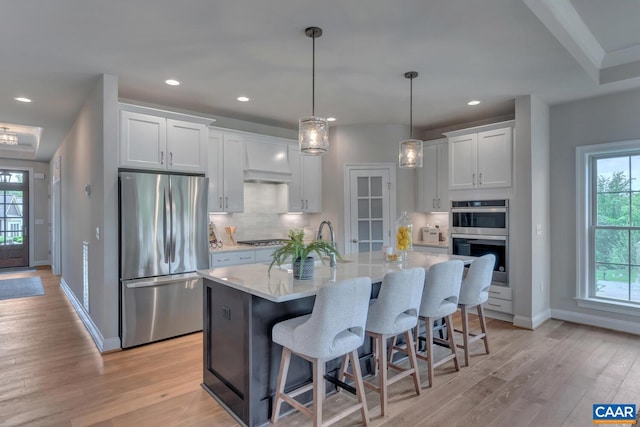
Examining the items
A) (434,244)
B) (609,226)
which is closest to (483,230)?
(434,244)

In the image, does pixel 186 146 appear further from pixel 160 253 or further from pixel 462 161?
pixel 462 161

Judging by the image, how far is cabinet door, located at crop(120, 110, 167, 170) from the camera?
365cm

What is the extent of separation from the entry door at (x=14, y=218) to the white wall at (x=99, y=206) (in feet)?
16.4

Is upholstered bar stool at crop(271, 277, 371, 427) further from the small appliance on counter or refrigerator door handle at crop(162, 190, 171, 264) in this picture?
the small appliance on counter

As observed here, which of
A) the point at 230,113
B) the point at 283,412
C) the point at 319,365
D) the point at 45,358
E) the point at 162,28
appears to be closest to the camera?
the point at 319,365

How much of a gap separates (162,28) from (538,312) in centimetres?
489

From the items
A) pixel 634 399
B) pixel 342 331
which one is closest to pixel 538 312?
pixel 634 399

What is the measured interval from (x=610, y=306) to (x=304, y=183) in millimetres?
4179

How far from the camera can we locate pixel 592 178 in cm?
436

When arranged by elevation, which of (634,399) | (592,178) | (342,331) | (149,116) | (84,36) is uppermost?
(84,36)

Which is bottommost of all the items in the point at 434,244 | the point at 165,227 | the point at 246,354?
the point at 246,354

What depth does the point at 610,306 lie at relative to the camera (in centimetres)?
413

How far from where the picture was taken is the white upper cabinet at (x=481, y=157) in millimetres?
4453

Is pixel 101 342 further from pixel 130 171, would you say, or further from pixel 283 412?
pixel 283 412
